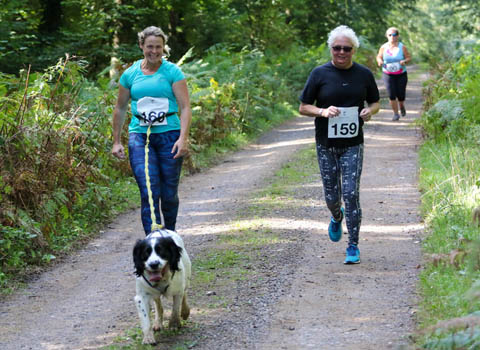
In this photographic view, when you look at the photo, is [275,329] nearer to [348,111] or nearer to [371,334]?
[371,334]

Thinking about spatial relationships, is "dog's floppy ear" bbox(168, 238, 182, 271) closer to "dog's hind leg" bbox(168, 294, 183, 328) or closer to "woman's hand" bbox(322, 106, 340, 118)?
"dog's hind leg" bbox(168, 294, 183, 328)

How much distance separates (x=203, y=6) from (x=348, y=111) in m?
18.9

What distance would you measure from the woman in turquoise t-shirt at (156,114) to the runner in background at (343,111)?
4.48 ft

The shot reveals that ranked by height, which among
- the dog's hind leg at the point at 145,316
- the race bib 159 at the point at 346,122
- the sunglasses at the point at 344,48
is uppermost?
the sunglasses at the point at 344,48

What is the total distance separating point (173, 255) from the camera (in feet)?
15.8

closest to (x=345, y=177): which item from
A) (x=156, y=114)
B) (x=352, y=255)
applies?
(x=352, y=255)

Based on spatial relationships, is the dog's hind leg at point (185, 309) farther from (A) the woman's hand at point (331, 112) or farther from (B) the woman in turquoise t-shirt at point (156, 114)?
(A) the woman's hand at point (331, 112)

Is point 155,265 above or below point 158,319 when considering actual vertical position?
above

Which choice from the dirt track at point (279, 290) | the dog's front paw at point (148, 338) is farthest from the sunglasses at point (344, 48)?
the dog's front paw at point (148, 338)

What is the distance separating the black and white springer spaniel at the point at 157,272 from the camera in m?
4.74

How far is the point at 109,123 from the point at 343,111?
5.76m

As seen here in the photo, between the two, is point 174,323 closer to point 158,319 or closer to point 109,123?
point 158,319

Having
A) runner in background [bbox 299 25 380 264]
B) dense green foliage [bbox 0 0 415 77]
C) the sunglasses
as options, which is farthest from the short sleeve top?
dense green foliage [bbox 0 0 415 77]

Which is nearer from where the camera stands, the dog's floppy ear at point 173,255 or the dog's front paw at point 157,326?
the dog's floppy ear at point 173,255
